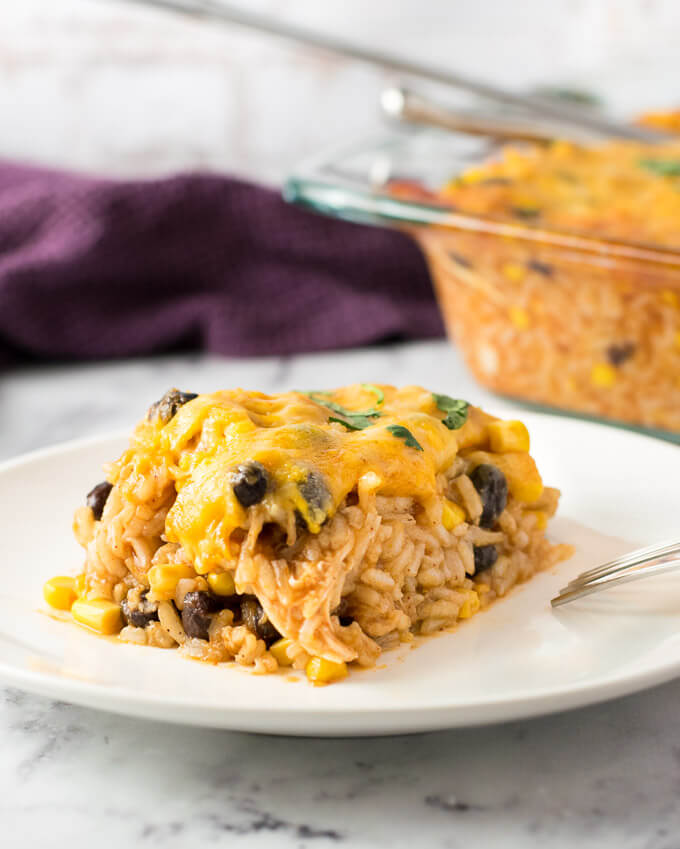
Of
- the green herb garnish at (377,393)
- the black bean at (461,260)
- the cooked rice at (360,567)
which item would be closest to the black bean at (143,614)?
the cooked rice at (360,567)

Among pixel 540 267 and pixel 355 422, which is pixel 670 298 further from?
pixel 355 422

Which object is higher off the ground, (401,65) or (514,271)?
(401,65)

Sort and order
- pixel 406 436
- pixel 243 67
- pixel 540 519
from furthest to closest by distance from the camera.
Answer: pixel 243 67, pixel 540 519, pixel 406 436

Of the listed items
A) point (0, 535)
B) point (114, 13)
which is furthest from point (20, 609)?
point (114, 13)

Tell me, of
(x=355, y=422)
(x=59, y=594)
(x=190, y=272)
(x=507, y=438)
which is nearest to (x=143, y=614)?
(x=59, y=594)

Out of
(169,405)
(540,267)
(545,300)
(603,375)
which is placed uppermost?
(169,405)

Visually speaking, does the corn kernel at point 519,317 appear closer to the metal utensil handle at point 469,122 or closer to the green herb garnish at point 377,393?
the metal utensil handle at point 469,122

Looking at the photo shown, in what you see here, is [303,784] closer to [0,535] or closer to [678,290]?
[0,535]
